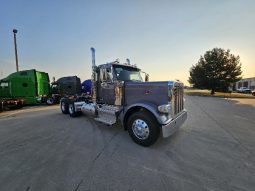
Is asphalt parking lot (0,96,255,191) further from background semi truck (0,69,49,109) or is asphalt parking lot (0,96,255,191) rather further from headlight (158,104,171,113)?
background semi truck (0,69,49,109)

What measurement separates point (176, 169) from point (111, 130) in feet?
11.4

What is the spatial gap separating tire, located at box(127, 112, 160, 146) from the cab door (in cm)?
156

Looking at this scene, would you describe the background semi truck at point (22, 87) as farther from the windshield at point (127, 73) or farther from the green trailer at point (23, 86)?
the windshield at point (127, 73)

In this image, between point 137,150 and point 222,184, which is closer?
point 222,184

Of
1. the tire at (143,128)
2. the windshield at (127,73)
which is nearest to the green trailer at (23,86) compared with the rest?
the windshield at (127,73)

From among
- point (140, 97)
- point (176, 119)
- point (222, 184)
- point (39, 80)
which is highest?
point (39, 80)

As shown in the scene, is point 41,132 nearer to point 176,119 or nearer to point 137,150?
point 137,150

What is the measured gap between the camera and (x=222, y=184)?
304 centimetres

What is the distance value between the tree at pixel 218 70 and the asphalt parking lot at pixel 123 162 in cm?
2803

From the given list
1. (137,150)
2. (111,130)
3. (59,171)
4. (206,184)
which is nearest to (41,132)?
(111,130)

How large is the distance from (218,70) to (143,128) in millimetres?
31621

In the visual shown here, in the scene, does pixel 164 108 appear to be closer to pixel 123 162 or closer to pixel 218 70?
pixel 123 162

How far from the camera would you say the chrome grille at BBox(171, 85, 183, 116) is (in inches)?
201

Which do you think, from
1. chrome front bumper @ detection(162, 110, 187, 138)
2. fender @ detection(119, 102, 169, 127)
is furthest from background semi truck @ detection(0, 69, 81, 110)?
chrome front bumper @ detection(162, 110, 187, 138)
